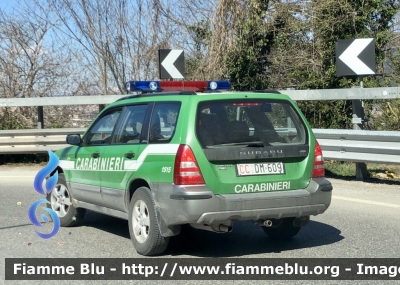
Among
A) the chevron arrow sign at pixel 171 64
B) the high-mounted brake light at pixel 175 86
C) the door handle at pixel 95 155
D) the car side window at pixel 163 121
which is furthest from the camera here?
the chevron arrow sign at pixel 171 64

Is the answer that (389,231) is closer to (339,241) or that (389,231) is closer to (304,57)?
(339,241)

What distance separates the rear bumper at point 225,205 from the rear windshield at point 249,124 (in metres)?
0.51

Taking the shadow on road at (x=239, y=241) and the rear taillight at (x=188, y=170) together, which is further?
the shadow on road at (x=239, y=241)

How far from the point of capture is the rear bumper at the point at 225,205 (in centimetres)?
606

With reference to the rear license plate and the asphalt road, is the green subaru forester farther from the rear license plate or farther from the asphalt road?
the asphalt road

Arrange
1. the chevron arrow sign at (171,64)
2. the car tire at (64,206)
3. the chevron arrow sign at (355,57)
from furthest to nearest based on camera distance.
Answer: the chevron arrow sign at (171,64), the chevron arrow sign at (355,57), the car tire at (64,206)

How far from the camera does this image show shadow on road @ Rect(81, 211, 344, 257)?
683 centimetres

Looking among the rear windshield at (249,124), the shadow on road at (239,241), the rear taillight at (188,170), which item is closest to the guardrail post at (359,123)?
the shadow on road at (239,241)

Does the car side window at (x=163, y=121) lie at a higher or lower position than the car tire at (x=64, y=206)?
higher

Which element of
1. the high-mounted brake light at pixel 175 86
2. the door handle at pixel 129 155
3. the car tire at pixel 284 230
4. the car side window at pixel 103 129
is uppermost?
the high-mounted brake light at pixel 175 86

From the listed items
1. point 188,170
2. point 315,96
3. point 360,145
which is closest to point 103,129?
point 188,170

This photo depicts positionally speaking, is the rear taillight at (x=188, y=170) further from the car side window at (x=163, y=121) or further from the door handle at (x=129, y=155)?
the door handle at (x=129, y=155)

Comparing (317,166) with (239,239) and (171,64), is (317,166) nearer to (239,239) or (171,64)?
(239,239)

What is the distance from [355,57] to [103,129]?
5.70m
